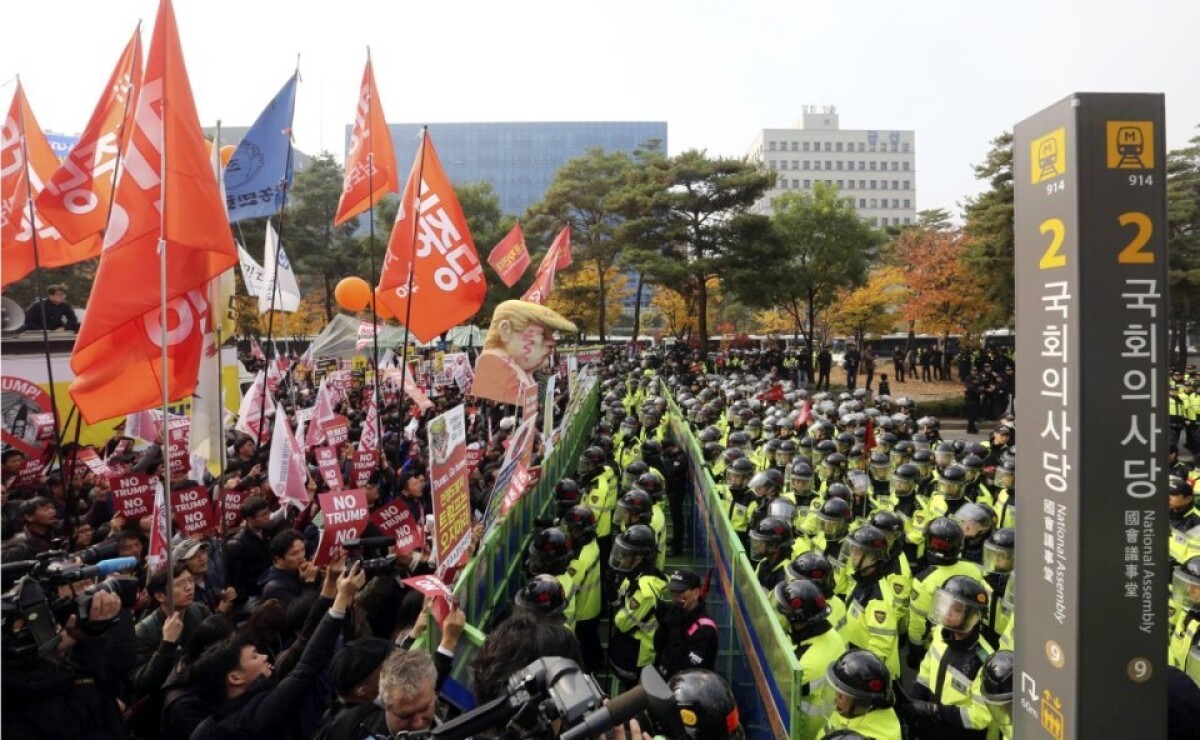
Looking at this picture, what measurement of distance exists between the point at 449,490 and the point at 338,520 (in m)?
1.15

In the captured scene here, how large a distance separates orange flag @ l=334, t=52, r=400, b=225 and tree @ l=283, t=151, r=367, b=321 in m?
32.5

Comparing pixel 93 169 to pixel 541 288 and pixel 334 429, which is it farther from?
pixel 541 288

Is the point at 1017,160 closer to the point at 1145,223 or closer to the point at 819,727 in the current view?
the point at 1145,223

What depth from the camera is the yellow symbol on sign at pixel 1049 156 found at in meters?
2.55

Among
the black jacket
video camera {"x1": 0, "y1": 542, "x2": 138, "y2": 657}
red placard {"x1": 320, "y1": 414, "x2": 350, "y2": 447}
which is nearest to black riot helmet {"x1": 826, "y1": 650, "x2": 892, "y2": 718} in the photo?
the black jacket

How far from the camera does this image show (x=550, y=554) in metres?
5.76

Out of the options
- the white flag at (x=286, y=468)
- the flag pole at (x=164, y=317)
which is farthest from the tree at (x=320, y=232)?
the flag pole at (x=164, y=317)

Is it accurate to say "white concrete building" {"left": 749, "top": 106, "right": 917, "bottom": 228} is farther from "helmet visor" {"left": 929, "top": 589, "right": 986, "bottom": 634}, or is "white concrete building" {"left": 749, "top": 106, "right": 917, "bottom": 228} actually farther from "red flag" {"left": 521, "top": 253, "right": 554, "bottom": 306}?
"helmet visor" {"left": 929, "top": 589, "right": 986, "bottom": 634}

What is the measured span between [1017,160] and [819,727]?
2.77m

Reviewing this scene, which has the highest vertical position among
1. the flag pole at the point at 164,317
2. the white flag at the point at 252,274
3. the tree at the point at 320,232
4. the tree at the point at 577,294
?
the tree at the point at 320,232

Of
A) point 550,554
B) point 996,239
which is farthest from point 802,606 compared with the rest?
point 996,239

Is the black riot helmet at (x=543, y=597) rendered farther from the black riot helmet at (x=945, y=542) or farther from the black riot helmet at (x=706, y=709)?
the black riot helmet at (x=945, y=542)

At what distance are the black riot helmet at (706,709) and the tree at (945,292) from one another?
29.5 m

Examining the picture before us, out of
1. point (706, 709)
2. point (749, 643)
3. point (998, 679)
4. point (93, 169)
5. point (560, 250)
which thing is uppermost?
point (560, 250)
